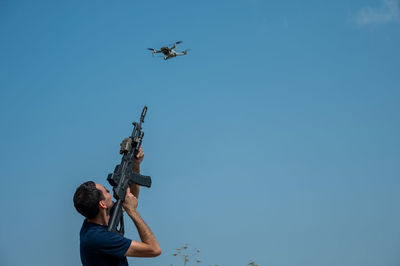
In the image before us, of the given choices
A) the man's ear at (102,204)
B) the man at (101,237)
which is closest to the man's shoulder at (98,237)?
the man at (101,237)

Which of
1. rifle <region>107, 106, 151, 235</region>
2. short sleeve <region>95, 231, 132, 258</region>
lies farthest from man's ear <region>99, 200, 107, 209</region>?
short sleeve <region>95, 231, 132, 258</region>

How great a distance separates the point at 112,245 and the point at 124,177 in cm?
135

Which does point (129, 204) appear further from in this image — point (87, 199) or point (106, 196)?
point (87, 199)

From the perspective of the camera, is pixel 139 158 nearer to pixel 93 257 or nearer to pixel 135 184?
pixel 135 184

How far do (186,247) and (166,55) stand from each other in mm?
22456

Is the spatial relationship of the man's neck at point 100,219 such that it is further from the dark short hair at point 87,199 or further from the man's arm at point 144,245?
the man's arm at point 144,245

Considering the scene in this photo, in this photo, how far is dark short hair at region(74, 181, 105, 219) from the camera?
524 centimetres

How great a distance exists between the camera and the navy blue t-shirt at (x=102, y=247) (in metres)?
5.07

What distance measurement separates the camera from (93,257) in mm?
5180

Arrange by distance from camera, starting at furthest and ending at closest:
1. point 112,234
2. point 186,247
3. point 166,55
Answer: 1. point 166,55
2. point 186,247
3. point 112,234

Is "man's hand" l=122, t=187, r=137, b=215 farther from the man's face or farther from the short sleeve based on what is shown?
the short sleeve

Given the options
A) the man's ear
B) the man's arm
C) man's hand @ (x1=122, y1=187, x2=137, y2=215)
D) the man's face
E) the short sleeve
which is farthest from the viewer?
man's hand @ (x1=122, y1=187, x2=137, y2=215)

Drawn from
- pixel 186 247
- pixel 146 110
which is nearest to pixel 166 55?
pixel 186 247

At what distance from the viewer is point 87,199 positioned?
5.24 meters
